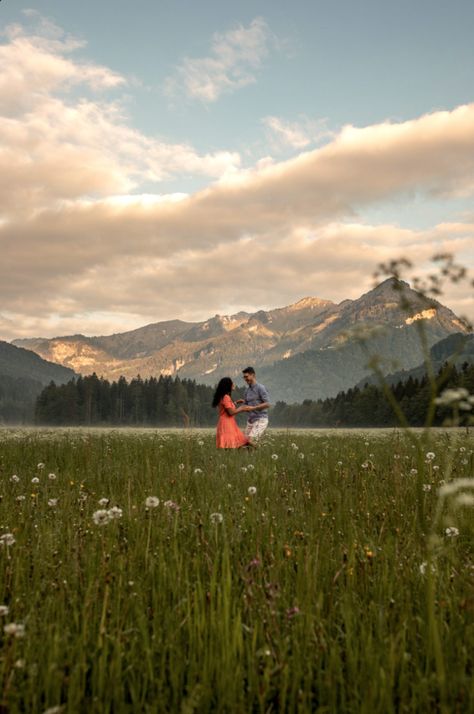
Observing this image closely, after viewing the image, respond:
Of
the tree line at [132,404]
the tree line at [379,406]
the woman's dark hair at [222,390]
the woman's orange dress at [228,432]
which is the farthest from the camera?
the tree line at [132,404]

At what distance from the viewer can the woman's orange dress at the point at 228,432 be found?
16.3m

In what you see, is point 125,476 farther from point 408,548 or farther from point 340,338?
point 340,338

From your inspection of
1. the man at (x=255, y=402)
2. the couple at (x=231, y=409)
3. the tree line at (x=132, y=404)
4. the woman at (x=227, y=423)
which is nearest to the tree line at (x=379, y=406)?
the tree line at (x=132, y=404)

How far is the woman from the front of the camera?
1631 cm

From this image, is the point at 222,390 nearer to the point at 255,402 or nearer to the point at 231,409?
the point at 231,409

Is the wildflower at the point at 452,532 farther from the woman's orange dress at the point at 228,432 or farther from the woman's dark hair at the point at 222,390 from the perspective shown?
the woman's dark hair at the point at 222,390

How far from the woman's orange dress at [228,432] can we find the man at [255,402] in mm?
648

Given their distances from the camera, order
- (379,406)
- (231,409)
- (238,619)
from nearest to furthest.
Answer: (238,619) < (231,409) < (379,406)

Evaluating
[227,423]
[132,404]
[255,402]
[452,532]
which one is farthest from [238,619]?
[132,404]

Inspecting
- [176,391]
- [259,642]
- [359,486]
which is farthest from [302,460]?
[176,391]

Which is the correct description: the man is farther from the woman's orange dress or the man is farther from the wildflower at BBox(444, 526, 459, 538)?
the wildflower at BBox(444, 526, 459, 538)

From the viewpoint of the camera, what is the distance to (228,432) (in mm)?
16453

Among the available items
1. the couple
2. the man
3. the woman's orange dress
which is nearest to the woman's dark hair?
the couple

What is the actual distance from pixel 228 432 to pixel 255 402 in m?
1.75
